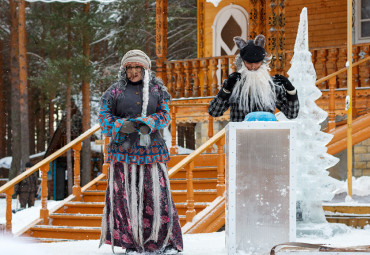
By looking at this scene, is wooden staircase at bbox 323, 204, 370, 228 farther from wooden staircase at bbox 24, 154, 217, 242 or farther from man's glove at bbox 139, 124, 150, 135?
man's glove at bbox 139, 124, 150, 135

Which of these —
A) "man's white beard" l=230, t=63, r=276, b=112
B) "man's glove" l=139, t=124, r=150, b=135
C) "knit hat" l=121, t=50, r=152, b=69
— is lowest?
"man's glove" l=139, t=124, r=150, b=135

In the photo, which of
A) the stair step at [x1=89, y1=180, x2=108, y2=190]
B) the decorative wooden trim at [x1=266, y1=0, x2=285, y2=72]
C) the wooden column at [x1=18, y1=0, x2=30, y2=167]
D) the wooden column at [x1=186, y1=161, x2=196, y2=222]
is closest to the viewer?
the wooden column at [x1=186, y1=161, x2=196, y2=222]

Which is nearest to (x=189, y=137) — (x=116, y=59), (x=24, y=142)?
(x=116, y=59)

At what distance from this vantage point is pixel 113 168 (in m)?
4.54

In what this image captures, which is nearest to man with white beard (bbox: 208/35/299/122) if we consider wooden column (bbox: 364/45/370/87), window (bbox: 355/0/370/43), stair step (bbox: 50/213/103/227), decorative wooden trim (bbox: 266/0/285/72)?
stair step (bbox: 50/213/103/227)

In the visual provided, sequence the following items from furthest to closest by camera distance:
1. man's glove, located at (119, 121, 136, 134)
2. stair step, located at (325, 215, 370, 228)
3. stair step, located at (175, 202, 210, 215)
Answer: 1. stair step, located at (175, 202, 210, 215)
2. stair step, located at (325, 215, 370, 228)
3. man's glove, located at (119, 121, 136, 134)

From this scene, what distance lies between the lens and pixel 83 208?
846 cm

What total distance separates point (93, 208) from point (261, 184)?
464cm

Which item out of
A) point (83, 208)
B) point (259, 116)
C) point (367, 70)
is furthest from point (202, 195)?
point (367, 70)

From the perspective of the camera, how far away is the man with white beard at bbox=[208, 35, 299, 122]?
174 inches

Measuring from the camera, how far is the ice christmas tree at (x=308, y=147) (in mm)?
6066

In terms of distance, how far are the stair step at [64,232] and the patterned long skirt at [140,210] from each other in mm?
3244

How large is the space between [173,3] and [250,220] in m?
21.9

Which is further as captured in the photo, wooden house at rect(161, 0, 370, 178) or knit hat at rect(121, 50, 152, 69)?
wooden house at rect(161, 0, 370, 178)
